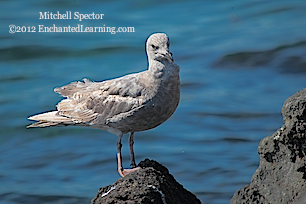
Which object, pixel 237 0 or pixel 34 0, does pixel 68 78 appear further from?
pixel 237 0

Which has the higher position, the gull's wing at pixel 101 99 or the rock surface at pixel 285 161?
the gull's wing at pixel 101 99

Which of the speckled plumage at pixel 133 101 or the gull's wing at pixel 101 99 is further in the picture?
the gull's wing at pixel 101 99

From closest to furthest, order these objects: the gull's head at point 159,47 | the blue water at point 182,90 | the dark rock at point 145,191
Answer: the dark rock at point 145,191, the gull's head at point 159,47, the blue water at point 182,90

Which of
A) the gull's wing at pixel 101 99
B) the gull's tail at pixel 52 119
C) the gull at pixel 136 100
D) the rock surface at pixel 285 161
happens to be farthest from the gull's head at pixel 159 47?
the rock surface at pixel 285 161

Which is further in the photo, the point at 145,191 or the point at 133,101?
the point at 133,101

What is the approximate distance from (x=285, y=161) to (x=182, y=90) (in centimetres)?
776

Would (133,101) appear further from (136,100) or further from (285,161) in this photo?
(285,161)

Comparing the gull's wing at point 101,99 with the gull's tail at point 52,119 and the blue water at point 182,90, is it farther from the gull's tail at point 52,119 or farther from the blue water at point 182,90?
the blue water at point 182,90

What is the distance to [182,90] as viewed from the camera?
12.3 m

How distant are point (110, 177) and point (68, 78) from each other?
453 cm

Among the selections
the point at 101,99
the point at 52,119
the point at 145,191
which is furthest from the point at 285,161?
the point at 52,119

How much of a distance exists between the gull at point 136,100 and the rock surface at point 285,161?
1.54m

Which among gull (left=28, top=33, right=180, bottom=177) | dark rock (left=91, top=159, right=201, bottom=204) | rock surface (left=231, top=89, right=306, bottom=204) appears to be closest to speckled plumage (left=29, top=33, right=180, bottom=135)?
gull (left=28, top=33, right=180, bottom=177)

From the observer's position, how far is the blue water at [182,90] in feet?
Answer: 29.2
